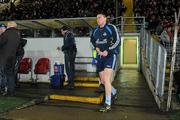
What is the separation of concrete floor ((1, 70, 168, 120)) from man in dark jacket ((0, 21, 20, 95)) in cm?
157

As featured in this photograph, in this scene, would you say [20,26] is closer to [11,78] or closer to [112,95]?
[11,78]

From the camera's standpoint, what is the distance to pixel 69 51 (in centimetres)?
1398

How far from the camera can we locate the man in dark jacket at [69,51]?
1388 cm

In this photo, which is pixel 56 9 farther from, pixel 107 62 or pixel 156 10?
pixel 107 62

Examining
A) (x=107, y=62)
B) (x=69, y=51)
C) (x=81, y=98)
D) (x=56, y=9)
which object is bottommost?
(x=81, y=98)

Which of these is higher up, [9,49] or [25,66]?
[9,49]

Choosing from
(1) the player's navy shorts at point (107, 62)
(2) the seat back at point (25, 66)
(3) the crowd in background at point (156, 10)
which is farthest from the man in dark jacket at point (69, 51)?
(3) the crowd in background at point (156, 10)

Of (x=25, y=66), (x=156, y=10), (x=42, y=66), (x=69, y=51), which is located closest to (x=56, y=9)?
(x=156, y=10)

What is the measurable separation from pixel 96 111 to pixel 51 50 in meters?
5.93

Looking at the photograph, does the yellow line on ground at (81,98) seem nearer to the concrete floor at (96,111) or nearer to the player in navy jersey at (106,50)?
the concrete floor at (96,111)

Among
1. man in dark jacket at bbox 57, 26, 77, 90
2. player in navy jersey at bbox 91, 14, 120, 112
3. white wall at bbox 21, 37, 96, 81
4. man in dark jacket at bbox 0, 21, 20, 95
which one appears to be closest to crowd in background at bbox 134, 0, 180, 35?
white wall at bbox 21, 37, 96, 81

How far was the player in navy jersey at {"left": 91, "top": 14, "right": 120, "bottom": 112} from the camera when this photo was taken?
10.3 meters

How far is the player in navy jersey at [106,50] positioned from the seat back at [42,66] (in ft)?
16.9

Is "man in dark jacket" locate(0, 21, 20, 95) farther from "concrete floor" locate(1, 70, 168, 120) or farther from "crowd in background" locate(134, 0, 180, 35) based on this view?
"crowd in background" locate(134, 0, 180, 35)
